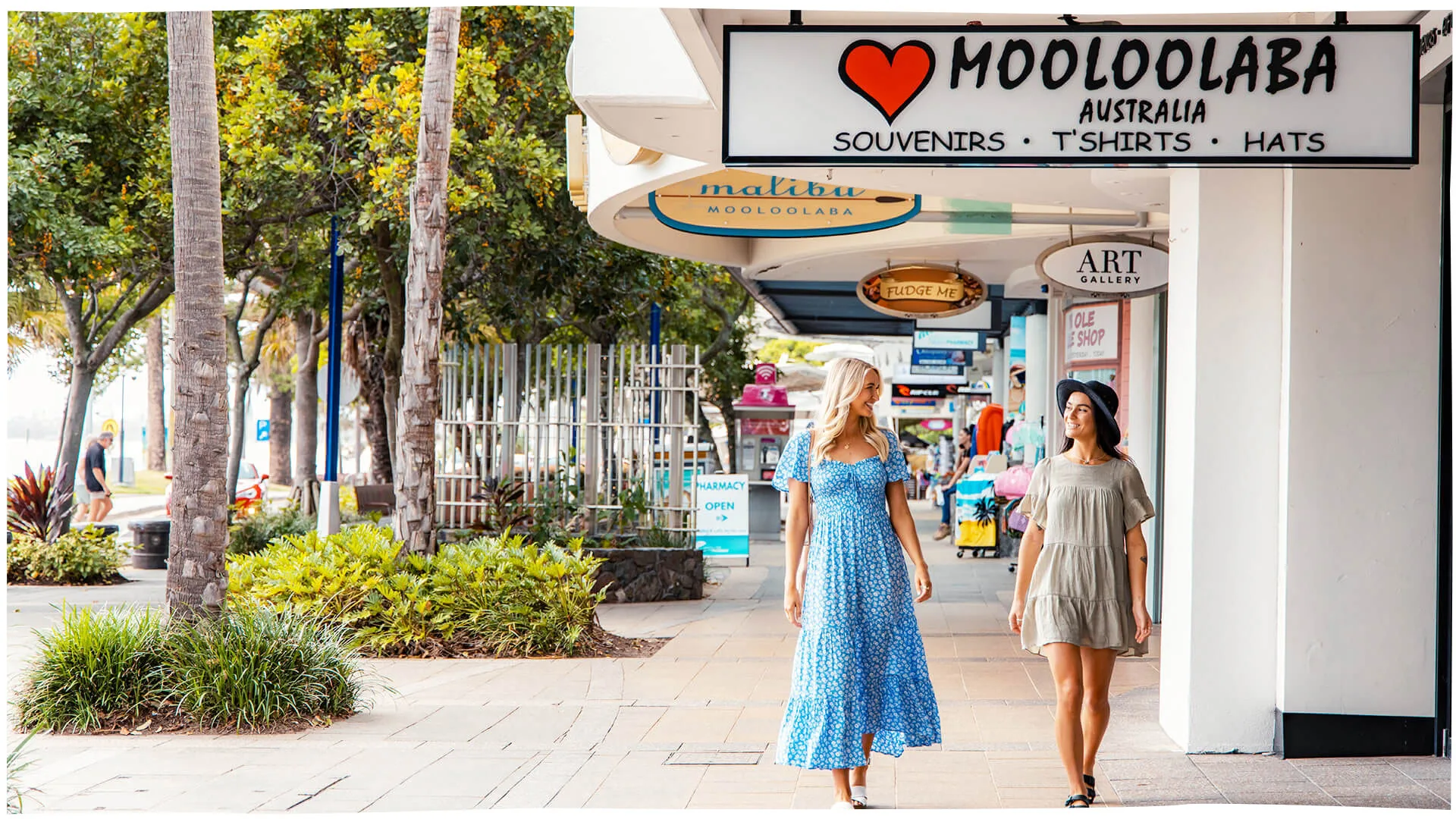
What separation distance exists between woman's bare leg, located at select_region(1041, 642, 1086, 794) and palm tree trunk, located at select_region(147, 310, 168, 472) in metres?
31.4

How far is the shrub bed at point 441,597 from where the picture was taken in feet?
29.7

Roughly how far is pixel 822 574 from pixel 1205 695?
6.58 feet

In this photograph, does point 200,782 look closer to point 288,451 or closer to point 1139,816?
point 1139,816

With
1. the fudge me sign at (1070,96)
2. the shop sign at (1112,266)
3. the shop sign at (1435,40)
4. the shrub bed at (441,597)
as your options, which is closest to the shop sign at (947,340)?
the shop sign at (1112,266)

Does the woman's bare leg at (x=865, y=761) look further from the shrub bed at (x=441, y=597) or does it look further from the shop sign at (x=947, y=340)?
the shop sign at (x=947, y=340)

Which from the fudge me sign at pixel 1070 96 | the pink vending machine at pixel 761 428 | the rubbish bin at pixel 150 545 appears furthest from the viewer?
the pink vending machine at pixel 761 428

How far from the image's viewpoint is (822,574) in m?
4.98

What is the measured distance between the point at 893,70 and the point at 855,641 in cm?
209

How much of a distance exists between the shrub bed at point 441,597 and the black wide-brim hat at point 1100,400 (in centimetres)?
495

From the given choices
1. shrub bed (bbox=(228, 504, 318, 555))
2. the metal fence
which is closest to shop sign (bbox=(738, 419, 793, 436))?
shrub bed (bbox=(228, 504, 318, 555))

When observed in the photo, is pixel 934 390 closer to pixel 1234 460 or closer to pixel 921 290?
pixel 921 290

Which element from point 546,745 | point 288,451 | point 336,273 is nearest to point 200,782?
point 546,745

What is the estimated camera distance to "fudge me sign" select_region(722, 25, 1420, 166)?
4.32 m

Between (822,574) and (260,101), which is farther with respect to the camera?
(260,101)
